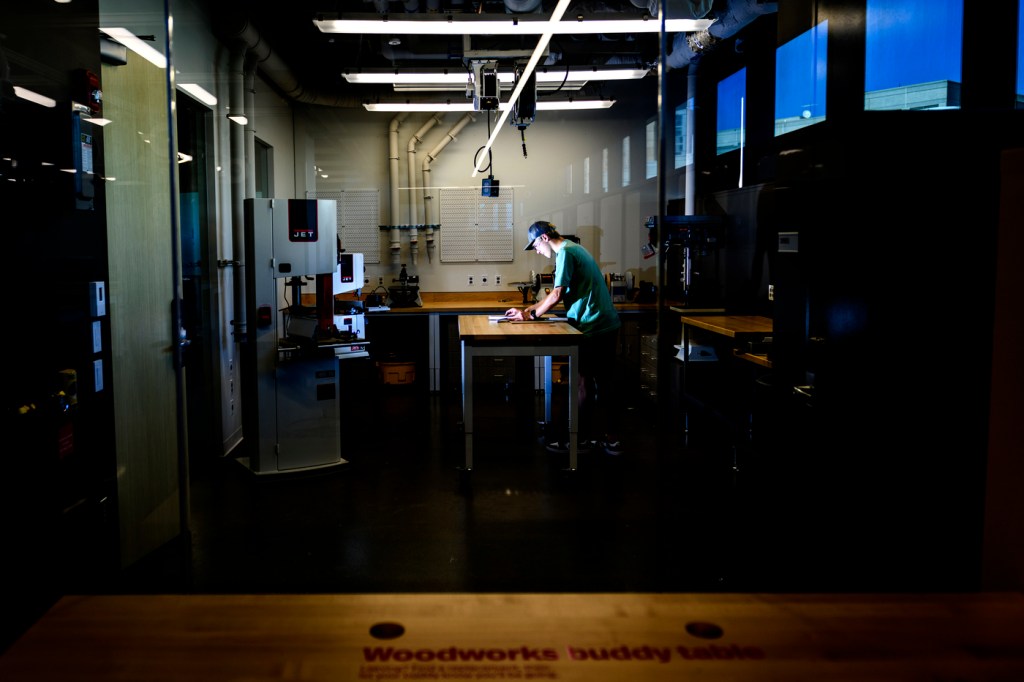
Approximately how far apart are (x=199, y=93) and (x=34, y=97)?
10.5 feet

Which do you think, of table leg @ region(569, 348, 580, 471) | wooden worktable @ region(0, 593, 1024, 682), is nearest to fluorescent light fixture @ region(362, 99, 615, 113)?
table leg @ region(569, 348, 580, 471)

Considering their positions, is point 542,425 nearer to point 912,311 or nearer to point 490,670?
point 912,311

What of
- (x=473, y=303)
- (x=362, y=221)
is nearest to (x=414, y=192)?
(x=362, y=221)

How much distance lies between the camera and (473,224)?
345 inches

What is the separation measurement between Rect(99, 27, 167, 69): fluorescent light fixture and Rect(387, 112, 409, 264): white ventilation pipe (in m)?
4.69

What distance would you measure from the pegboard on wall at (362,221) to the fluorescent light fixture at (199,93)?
121 inches

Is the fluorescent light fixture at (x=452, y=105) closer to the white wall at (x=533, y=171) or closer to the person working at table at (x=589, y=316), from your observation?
the white wall at (x=533, y=171)

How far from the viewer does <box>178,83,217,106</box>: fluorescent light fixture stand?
5.07 m

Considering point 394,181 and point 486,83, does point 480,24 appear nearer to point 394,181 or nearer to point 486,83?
point 486,83

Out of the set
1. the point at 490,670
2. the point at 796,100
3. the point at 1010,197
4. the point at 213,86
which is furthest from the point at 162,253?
the point at 796,100

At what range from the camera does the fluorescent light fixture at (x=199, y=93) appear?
5.07 meters

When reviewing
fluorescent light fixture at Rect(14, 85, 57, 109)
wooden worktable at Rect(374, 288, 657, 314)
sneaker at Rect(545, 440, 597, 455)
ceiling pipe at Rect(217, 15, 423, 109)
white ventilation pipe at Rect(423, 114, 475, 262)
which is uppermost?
ceiling pipe at Rect(217, 15, 423, 109)

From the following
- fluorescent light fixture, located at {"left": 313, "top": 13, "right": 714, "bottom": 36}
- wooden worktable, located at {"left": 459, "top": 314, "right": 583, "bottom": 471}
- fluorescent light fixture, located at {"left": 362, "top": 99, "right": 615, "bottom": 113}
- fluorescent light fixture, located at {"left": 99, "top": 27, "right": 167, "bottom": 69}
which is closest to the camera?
fluorescent light fixture, located at {"left": 99, "top": 27, "right": 167, "bottom": 69}

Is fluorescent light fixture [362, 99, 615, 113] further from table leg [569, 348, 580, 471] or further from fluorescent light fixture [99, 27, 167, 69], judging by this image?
fluorescent light fixture [99, 27, 167, 69]
